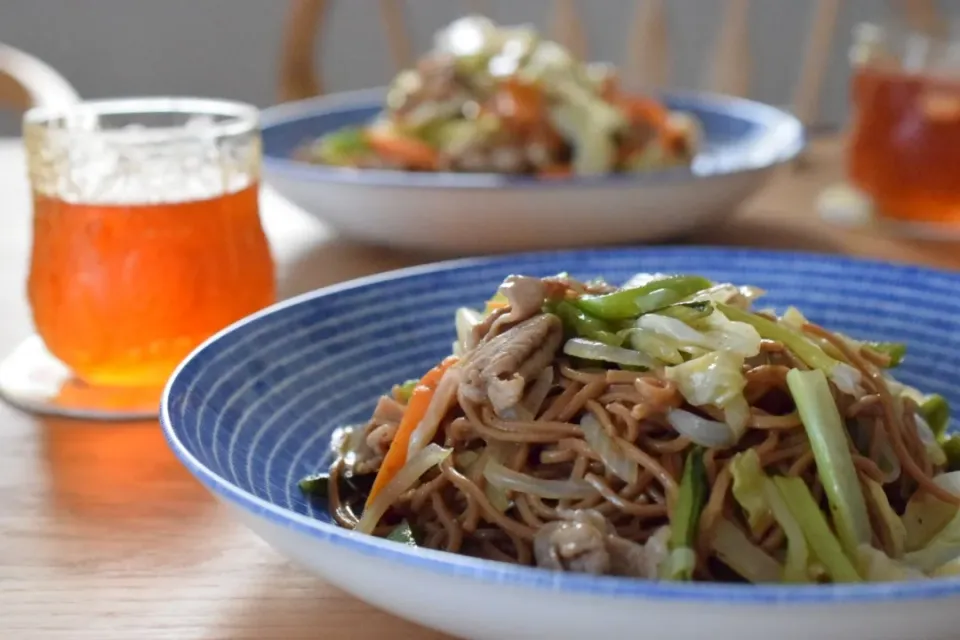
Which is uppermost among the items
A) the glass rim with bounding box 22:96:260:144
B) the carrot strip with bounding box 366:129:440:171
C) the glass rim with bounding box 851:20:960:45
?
the glass rim with bounding box 851:20:960:45

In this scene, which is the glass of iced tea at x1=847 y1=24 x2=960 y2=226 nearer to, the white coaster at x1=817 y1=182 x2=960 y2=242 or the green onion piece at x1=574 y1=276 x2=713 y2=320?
the white coaster at x1=817 y1=182 x2=960 y2=242

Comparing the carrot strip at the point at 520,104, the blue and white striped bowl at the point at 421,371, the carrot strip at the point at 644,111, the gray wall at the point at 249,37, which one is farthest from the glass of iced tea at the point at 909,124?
the gray wall at the point at 249,37

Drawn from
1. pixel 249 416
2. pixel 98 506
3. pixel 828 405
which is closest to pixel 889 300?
pixel 828 405

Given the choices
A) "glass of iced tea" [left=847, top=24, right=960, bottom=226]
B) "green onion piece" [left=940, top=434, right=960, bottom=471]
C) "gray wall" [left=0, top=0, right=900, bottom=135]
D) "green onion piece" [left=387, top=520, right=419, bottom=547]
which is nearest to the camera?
"green onion piece" [left=387, top=520, right=419, bottom=547]

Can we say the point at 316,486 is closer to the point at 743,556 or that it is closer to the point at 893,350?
the point at 743,556

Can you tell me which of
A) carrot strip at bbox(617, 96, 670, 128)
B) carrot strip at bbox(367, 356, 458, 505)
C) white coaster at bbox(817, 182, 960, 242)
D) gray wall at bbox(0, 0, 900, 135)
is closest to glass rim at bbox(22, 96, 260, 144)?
carrot strip at bbox(367, 356, 458, 505)

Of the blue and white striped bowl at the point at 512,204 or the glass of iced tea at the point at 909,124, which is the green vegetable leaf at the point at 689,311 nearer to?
the blue and white striped bowl at the point at 512,204

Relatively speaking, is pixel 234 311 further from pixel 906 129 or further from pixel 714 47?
pixel 714 47

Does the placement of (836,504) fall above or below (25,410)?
above
